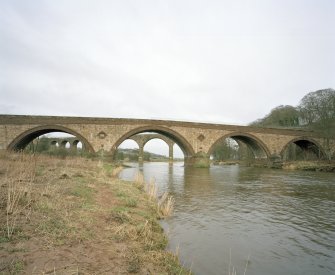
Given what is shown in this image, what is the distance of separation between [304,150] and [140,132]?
94.3ft

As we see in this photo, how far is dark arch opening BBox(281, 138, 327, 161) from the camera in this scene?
131 feet

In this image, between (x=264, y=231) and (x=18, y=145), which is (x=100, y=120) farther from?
(x=264, y=231)

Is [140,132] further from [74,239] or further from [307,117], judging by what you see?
[307,117]

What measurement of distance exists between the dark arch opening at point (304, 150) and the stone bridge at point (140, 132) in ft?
2.27

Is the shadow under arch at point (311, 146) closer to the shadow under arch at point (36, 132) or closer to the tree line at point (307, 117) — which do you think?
the tree line at point (307, 117)

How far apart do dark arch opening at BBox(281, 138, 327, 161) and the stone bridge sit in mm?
693

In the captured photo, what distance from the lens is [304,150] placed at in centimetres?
4459

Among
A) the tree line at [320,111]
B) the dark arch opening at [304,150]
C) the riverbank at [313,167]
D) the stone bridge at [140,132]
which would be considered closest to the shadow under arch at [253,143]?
the stone bridge at [140,132]

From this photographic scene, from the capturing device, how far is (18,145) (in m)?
28.4

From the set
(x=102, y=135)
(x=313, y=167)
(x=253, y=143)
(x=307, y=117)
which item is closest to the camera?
(x=102, y=135)

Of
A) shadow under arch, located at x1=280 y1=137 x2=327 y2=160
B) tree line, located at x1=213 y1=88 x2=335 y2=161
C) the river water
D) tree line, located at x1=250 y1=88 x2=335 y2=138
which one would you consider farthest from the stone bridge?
the river water

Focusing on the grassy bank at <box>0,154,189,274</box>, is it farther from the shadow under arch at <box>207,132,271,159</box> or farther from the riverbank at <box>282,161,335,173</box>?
the riverbank at <box>282,161,335,173</box>

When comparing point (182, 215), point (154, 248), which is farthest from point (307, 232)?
point (154, 248)

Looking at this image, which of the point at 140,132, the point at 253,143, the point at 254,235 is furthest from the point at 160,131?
the point at 254,235
